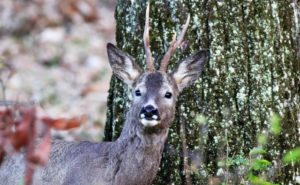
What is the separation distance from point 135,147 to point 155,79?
54 cm

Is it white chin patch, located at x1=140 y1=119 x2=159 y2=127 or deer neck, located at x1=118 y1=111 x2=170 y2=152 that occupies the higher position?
white chin patch, located at x1=140 y1=119 x2=159 y2=127

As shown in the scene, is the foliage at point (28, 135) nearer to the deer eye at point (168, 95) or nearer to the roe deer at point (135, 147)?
the roe deer at point (135, 147)

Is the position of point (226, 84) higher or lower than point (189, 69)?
lower

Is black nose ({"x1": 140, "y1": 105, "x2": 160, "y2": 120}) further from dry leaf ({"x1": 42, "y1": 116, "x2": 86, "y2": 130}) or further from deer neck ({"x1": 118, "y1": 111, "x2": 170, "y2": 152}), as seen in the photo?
dry leaf ({"x1": 42, "y1": 116, "x2": 86, "y2": 130})

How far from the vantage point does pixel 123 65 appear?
253 inches

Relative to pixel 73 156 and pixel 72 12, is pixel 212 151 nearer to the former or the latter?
pixel 73 156

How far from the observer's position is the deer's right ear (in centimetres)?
639

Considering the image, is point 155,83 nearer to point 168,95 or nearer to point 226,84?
point 168,95

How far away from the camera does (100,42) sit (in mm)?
14609

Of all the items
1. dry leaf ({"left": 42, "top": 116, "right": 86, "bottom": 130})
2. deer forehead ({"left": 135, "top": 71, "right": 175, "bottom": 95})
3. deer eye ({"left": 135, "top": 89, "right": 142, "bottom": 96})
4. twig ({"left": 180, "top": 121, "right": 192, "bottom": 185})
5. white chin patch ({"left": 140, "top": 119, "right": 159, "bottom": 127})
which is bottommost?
twig ({"left": 180, "top": 121, "right": 192, "bottom": 185})

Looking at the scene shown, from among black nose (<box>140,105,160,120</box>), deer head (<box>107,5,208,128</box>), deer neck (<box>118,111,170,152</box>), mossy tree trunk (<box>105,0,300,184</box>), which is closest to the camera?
black nose (<box>140,105,160,120</box>)

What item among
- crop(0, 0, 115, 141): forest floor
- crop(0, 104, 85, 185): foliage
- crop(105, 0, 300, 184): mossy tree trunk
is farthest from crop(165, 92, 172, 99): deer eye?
crop(0, 0, 115, 141): forest floor

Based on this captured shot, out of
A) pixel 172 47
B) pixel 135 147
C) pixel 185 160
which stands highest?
pixel 172 47

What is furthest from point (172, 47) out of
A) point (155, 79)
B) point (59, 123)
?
point (59, 123)
